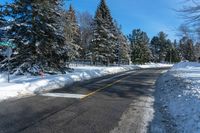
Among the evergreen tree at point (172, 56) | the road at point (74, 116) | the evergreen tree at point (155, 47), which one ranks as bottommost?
the road at point (74, 116)

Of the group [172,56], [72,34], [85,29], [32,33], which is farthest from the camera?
[172,56]

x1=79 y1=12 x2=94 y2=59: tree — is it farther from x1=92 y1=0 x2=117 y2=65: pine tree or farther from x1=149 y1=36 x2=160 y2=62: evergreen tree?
x1=149 y1=36 x2=160 y2=62: evergreen tree

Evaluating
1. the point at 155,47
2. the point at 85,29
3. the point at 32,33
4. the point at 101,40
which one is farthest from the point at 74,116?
the point at 155,47

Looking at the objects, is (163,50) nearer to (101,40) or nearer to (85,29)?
(85,29)

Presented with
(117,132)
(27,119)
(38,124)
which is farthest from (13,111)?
(117,132)

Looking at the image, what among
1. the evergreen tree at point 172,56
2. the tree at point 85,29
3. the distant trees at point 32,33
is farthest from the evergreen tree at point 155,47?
the distant trees at point 32,33

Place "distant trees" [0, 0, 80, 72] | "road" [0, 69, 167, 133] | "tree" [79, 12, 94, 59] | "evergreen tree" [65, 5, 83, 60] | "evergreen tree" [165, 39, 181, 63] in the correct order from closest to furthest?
"road" [0, 69, 167, 133] → "distant trees" [0, 0, 80, 72] → "evergreen tree" [65, 5, 83, 60] → "tree" [79, 12, 94, 59] → "evergreen tree" [165, 39, 181, 63]

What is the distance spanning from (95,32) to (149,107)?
3786 cm

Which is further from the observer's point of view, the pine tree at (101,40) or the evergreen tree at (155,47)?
the evergreen tree at (155,47)

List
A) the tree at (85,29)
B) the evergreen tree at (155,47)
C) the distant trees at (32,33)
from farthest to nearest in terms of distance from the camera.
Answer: the evergreen tree at (155,47), the tree at (85,29), the distant trees at (32,33)

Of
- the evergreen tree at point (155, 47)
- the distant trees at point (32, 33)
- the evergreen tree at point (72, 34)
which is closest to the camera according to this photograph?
the distant trees at point (32, 33)

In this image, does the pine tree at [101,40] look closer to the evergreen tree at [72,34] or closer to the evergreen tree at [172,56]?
the evergreen tree at [72,34]

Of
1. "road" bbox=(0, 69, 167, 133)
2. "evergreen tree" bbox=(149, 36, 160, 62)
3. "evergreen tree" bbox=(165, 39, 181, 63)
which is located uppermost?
"evergreen tree" bbox=(149, 36, 160, 62)

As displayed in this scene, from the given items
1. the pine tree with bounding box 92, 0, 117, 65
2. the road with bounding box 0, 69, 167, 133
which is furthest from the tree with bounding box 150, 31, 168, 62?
the road with bounding box 0, 69, 167, 133
